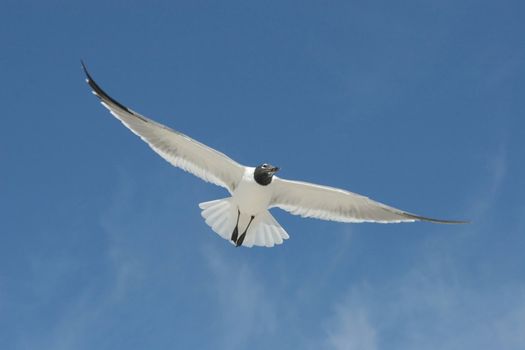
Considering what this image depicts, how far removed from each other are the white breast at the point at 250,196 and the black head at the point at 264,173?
0.07 metres

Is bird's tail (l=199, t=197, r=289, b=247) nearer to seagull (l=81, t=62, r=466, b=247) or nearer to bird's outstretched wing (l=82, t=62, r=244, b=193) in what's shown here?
seagull (l=81, t=62, r=466, b=247)

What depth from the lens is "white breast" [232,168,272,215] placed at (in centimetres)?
1590

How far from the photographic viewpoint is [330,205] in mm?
16672

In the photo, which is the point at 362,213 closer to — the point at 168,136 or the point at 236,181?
the point at 236,181

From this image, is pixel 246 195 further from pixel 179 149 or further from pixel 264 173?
pixel 179 149

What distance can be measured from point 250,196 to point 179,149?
1.39 m

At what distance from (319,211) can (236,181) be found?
1.51m

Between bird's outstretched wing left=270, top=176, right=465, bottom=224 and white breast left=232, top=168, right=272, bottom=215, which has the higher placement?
bird's outstretched wing left=270, top=176, right=465, bottom=224

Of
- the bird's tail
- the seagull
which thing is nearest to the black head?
the seagull

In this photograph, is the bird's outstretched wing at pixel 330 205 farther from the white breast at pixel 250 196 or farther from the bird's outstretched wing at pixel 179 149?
the bird's outstretched wing at pixel 179 149

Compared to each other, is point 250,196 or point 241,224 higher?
point 250,196

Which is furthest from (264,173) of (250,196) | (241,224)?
(241,224)

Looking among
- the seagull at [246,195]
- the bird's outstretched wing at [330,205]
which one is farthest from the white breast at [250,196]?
the bird's outstretched wing at [330,205]

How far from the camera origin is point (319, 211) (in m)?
16.8
